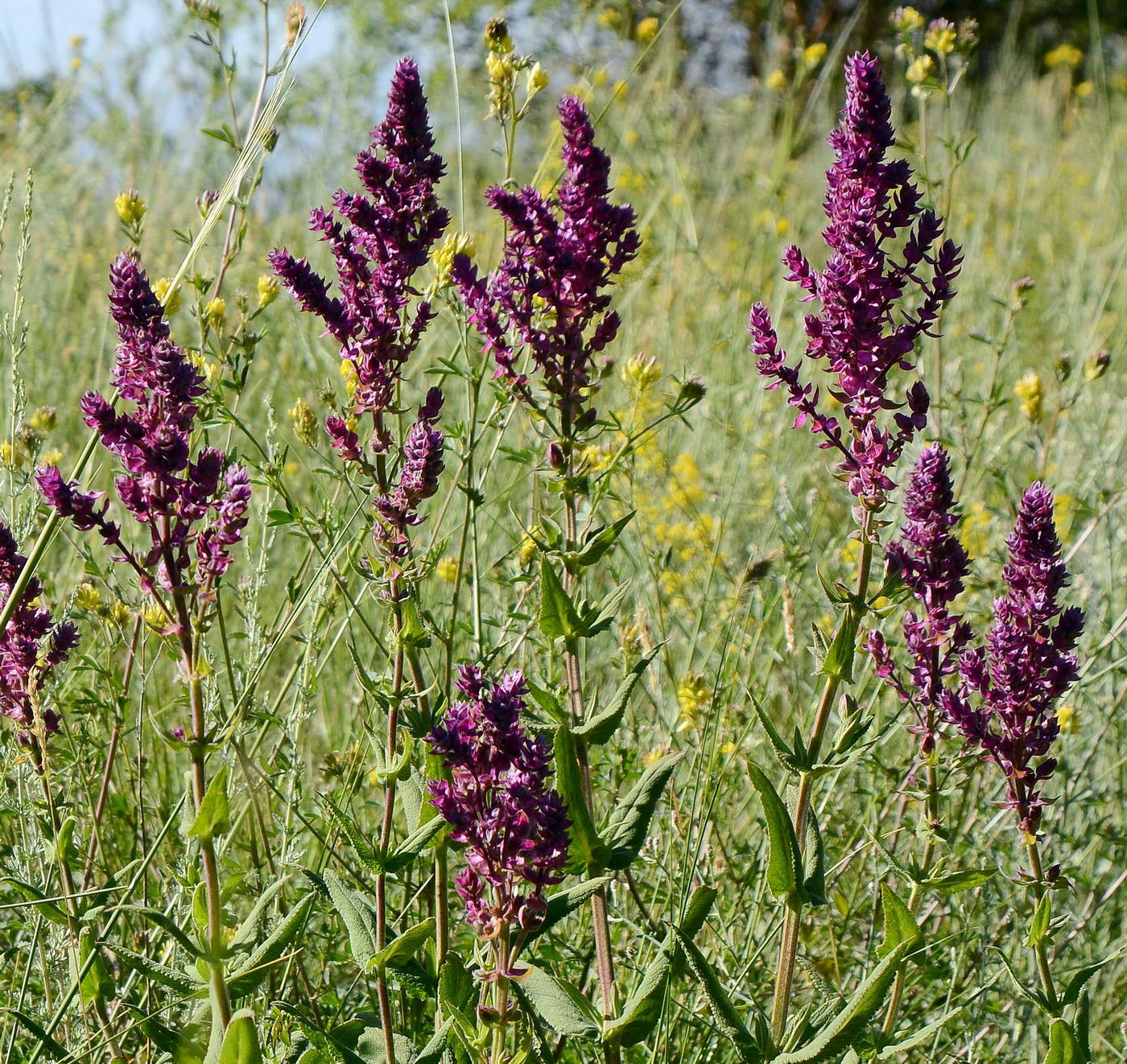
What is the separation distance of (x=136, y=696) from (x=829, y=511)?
95.4 inches

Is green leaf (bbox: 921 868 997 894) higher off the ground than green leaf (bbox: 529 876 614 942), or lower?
higher

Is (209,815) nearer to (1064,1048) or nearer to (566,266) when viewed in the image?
(566,266)

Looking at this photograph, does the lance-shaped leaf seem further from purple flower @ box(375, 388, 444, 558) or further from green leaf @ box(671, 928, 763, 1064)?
purple flower @ box(375, 388, 444, 558)

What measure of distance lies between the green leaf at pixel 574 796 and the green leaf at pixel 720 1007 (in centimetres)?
19

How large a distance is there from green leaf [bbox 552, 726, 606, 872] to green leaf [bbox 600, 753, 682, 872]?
30 mm

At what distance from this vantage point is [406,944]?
155 cm

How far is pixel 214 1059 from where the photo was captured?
1440 mm

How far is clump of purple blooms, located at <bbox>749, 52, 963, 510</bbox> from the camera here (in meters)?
1.56

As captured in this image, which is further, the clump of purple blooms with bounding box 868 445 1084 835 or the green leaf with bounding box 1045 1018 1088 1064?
the clump of purple blooms with bounding box 868 445 1084 835

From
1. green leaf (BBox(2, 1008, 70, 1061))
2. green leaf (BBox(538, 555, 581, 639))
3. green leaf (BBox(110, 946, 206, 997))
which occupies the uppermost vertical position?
green leaf (BBox(538, 555, 581, 639))

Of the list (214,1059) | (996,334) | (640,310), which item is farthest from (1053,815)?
(640,310)

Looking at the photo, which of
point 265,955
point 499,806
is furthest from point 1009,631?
point 265,955

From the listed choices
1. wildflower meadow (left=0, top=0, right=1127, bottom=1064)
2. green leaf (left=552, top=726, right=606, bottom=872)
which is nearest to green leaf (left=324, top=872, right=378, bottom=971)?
wildflower meadow (left=0, top=0, right=1127, bottom=1064)

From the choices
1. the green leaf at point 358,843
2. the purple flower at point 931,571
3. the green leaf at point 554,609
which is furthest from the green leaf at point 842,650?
the green leaf at point 358,843
